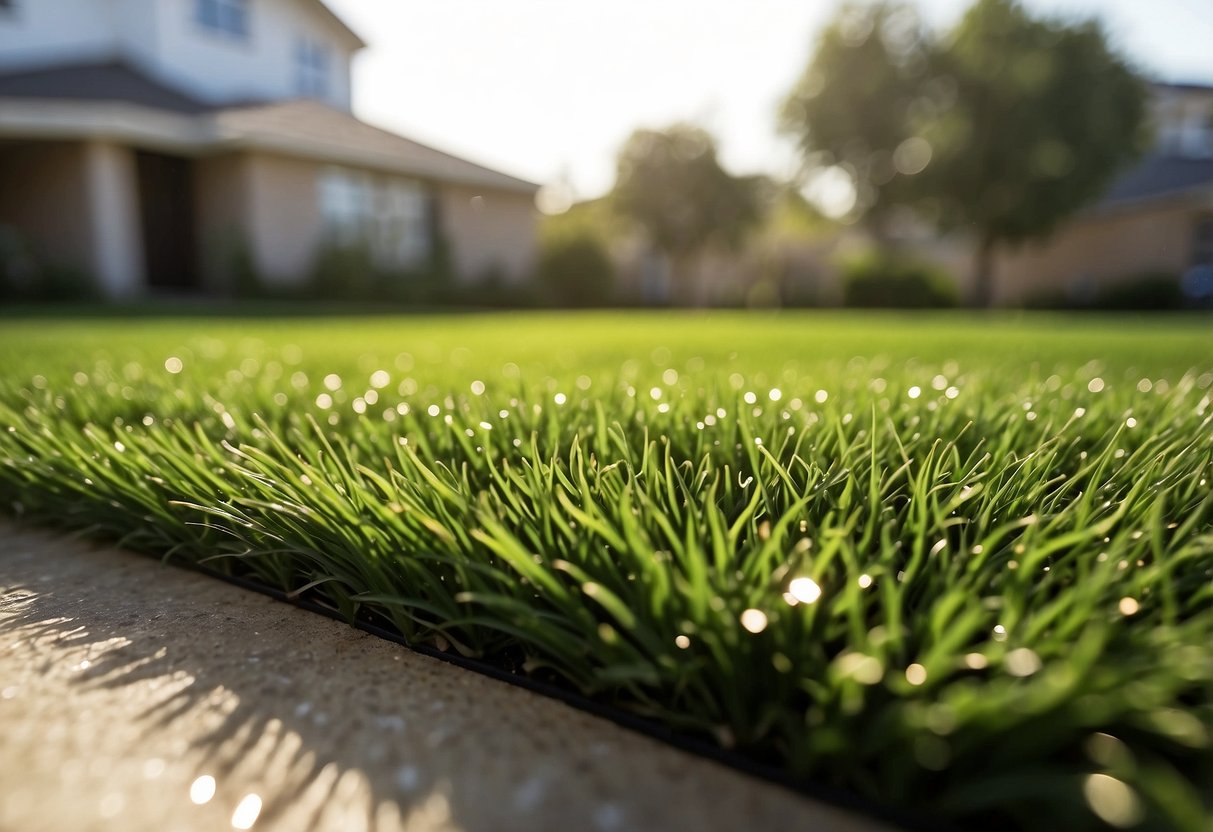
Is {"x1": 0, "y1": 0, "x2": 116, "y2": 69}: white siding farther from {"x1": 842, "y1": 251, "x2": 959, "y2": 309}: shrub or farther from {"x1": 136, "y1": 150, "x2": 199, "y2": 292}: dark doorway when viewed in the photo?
{"x1": 842, "y1": 251, "x2": 959, "y2": 309}: shrub

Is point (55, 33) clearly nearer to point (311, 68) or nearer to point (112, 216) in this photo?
point (112, 216)

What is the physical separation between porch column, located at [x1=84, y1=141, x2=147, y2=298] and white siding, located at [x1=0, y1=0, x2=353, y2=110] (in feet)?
11.4

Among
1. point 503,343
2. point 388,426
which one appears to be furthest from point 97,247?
point 388,426

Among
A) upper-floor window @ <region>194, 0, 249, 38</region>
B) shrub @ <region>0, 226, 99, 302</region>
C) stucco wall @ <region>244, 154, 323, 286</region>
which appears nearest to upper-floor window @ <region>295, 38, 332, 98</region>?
upper-floor window @ <region>194, 0, 249, 38</region>

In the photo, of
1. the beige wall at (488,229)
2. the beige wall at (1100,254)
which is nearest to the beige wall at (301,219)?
the beige wall at (488,229)

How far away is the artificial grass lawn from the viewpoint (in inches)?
30.8

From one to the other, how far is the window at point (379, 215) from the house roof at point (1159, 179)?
23.0m

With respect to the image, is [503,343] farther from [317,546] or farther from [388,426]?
[317,546]

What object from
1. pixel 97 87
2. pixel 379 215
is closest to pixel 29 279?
pixel 97 87

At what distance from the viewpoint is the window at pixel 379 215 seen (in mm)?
16391

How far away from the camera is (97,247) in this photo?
13438 millimetres

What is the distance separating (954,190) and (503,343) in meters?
23.9

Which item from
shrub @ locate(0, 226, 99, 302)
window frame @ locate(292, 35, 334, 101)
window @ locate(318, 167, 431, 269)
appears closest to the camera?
shrub @ locate(0, 226, 99, 302)

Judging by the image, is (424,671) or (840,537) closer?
(840,537)
